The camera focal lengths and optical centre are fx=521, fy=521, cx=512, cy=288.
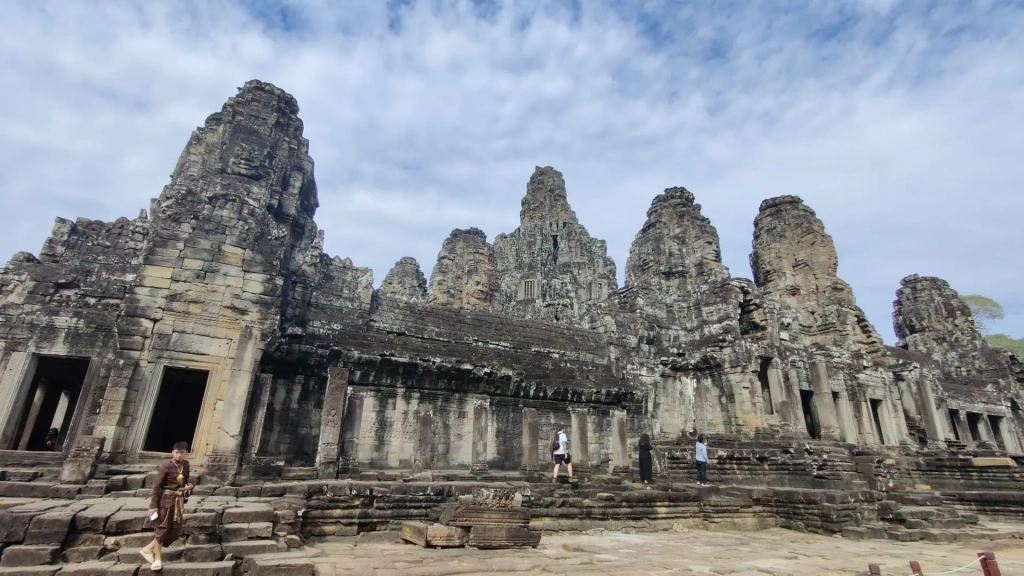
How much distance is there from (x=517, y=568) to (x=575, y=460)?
7536 mm

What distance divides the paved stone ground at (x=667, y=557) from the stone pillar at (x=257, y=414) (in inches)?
106

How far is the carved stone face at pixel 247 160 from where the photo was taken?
40.4ft

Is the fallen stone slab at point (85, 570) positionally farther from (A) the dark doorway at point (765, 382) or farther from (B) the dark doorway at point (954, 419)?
(B) the dark doorway at point (954, 419)

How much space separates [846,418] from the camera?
1920 cm

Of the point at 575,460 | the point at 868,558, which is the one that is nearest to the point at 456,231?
the point at 575,460

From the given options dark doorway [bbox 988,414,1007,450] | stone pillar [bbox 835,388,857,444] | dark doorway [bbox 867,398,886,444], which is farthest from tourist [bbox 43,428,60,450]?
dark doorway [bbox 988,414,1007,450]

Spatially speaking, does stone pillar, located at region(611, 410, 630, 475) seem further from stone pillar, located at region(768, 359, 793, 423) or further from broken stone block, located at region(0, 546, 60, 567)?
broken stone block, located at region(0, 546, 60, 567)

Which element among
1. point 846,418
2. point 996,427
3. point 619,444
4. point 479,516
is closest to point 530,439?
point 619,444

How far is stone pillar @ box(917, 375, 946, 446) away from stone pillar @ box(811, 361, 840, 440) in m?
6.89

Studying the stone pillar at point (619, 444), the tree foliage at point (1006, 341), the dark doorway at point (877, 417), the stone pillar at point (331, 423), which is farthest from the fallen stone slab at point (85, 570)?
the tree foliage at point (1006, 341)

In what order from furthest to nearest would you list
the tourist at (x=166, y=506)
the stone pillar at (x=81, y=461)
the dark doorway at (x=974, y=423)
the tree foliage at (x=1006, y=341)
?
the tree foliage at (x=1006, y=341) → the dark doorway at (x=974, y=423) → the stone pillar at (x=81, y=461) → the tourist at (x=166, y=506)

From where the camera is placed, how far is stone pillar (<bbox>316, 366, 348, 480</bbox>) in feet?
33.0

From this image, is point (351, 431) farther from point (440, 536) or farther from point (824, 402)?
point (824, 402)

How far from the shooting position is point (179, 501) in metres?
5.09
